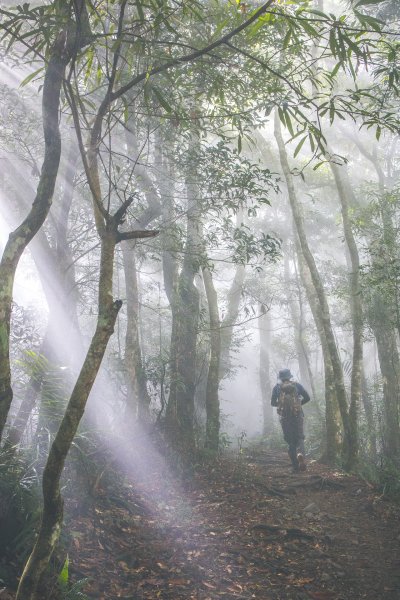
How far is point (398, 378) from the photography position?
1107 cm

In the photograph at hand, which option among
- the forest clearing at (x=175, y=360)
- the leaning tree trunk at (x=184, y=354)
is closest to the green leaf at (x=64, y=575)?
the forest clearing at (x=175, y=360)

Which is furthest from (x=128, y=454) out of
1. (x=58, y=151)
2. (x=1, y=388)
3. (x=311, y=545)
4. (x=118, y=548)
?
(x=58, y=151)

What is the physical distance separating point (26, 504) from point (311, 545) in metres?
3.31

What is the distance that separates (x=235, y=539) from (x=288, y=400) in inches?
151

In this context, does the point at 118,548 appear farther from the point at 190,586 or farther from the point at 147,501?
the point at 147,501

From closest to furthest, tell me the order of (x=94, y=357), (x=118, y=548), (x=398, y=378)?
(x=94, y=357) < (x=118, y=548) < (x=398, y=378)

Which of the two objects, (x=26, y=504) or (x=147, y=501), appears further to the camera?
(x=147, y=501)

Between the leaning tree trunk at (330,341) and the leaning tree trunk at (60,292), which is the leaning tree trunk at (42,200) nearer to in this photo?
the leaning tree trunk at (60,292)

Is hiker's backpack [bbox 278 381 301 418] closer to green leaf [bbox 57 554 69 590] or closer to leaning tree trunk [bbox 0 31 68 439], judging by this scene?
green leaf [bbox 57 554 69 590]

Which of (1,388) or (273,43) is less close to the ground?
(273,43)

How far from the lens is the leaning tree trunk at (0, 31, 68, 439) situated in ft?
10.2

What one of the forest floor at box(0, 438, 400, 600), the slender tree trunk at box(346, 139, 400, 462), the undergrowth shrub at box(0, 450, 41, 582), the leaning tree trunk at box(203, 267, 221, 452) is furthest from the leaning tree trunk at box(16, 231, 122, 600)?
the slender tree trunk at box(346, 139, 400, 462)

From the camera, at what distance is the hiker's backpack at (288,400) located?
8.62 meters

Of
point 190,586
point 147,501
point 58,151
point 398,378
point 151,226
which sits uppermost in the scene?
point 151,226
